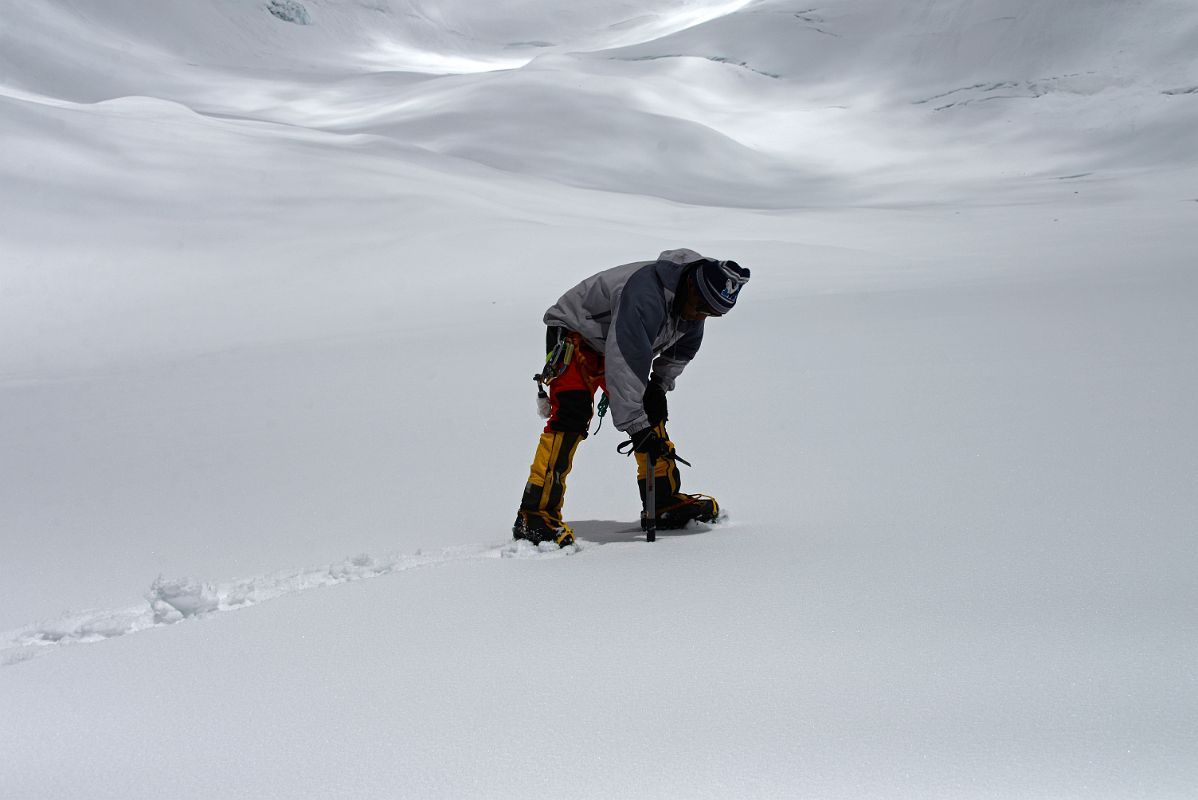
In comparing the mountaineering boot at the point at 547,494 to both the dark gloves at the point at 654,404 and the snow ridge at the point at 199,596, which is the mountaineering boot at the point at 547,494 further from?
the dark gloves at the point at 654,404

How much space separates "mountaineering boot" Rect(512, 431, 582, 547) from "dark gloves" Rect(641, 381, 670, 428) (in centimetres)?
33

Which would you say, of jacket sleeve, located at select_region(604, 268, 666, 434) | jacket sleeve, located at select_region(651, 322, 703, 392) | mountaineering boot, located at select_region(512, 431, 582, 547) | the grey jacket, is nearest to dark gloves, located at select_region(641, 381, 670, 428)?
jacket sleeve, located at select_region(651, 322, 703, 392)

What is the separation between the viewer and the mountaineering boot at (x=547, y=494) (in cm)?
349

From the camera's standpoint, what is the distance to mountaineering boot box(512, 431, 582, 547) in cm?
349

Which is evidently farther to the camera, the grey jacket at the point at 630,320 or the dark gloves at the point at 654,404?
the dark gloves at the point at 654,404

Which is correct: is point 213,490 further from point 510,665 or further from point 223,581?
point 510,665

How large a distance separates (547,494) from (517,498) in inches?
30.5

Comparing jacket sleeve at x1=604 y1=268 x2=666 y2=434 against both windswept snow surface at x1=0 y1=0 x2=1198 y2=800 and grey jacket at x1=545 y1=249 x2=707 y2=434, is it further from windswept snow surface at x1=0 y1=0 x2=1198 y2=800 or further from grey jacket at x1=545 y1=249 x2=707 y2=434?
windswept snow surface at x1=0 y1=0 x2=1198 y2=800

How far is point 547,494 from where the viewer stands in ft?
11.7

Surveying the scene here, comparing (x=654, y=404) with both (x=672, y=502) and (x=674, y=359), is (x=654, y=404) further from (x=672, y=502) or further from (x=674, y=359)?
(x=672, y=502)

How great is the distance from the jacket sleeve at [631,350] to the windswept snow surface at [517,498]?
1.43ft

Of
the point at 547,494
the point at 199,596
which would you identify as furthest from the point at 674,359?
the point at 199,596

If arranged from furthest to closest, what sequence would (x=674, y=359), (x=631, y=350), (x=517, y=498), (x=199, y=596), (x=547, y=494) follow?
(x=517, y=498) → (x=674, y=359) → (x=547, y=494) → (x=631, y=350) → (x=199, y=596)

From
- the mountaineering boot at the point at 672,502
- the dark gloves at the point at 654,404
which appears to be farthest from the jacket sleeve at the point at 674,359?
the mountaineering boot at the point at 672,502
